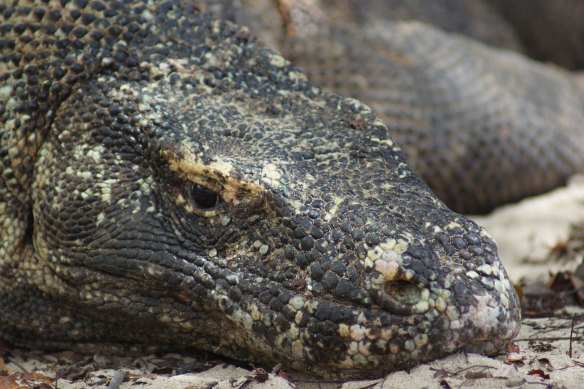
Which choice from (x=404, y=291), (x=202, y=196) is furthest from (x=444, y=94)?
(x=404, y=291)

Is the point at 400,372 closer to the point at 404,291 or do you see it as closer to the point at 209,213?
the point at 404,291

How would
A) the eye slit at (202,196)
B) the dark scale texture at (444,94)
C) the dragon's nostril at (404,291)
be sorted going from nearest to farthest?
1. the dragon's nostril at (404,291)
2. the eye slit at (202,196)
3. the dark scale texture at (444,94)

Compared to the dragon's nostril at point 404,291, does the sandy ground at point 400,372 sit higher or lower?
lower

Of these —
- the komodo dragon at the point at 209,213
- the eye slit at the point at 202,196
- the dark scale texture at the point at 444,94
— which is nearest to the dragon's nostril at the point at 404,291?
the komodo dragon at the point at 209,213

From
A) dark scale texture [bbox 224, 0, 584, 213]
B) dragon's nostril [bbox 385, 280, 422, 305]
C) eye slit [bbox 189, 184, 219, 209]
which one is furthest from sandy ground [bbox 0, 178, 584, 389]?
dark scale texture [bbox 224, 0, 584, 213]

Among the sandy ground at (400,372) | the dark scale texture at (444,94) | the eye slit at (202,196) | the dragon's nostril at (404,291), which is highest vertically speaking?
the dark scale texture at (444,94)

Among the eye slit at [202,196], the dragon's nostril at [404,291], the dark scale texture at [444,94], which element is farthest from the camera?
the dark scale texture at [444,94]

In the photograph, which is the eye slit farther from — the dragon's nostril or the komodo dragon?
the dragon's nostril

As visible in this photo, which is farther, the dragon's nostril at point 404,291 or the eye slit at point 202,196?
the eye slit at point 202,196

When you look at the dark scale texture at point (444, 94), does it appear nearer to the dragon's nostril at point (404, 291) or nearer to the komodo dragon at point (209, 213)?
the komodo dragon at point (209, 213)

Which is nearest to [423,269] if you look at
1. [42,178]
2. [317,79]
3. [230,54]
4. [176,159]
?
[176,159]
